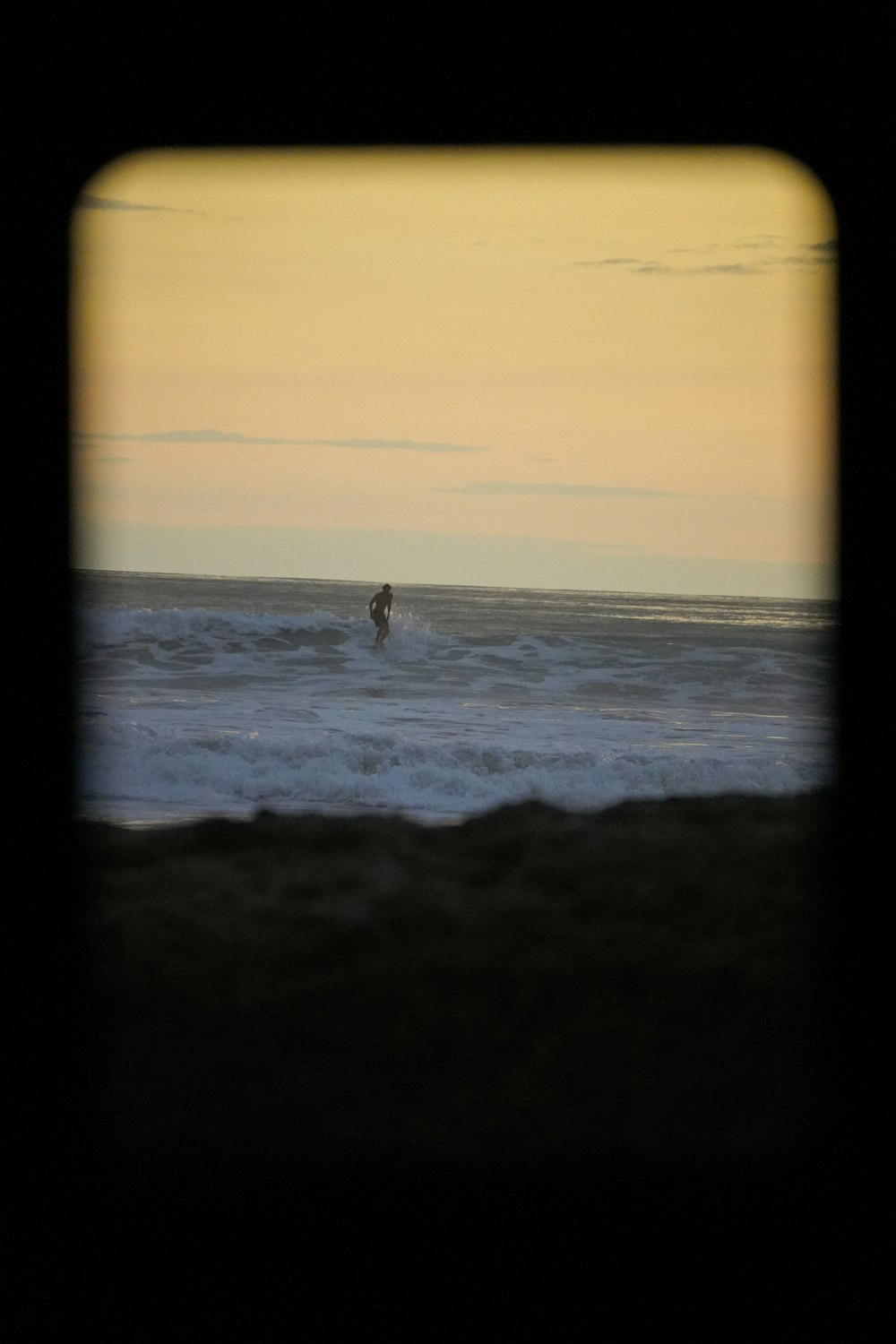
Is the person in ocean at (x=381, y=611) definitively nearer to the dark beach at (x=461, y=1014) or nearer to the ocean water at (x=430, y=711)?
the ocean water at (x=430, y=711)

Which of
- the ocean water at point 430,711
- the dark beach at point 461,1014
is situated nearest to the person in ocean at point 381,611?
the ocean water at point 430,711

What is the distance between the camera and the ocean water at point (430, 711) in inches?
356

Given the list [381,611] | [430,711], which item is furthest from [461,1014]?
[381,611]

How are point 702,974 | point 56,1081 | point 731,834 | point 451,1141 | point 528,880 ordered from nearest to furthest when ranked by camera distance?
point 56,1081
point 451,1141
point 702,974
point 528,880
point 731,834

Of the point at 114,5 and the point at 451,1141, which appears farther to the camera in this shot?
the point at 451,1141

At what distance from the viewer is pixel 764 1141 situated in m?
1.82

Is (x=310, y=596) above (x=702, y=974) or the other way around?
the other way around

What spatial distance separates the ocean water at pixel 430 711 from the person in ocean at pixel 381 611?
0.25 m

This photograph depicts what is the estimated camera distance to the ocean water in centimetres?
905

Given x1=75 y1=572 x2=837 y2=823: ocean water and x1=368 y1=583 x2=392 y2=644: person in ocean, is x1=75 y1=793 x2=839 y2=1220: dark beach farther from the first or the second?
x1=368 y1=583 x2=392 y2=644: person in ocean

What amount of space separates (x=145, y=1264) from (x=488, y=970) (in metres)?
0.75

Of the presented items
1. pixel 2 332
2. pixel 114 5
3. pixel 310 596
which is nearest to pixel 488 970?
pixel 2 332

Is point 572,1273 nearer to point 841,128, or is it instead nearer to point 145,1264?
point 145,1264

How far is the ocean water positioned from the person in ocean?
0.25 m
